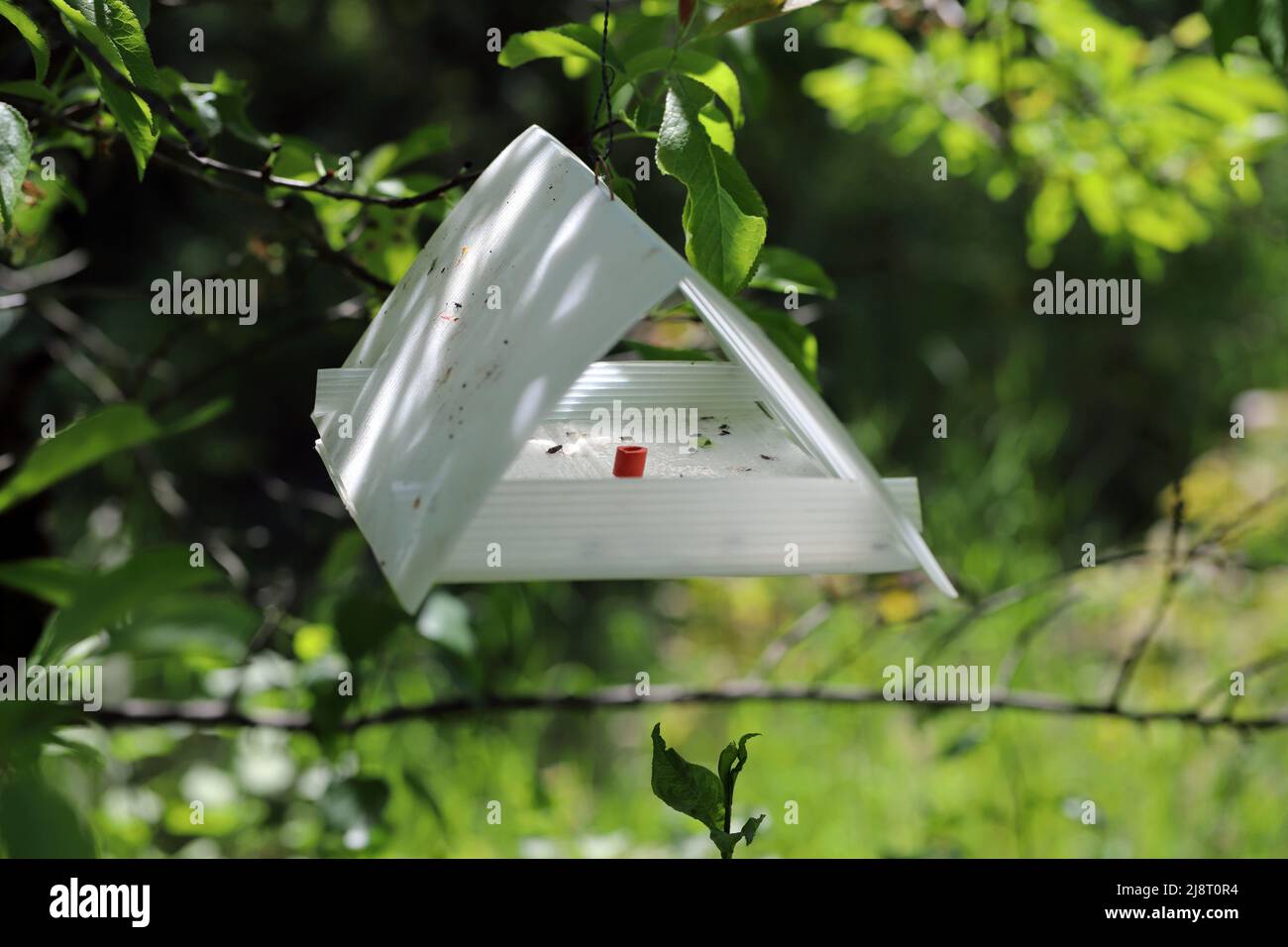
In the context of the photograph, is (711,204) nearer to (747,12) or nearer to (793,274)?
(747,12)

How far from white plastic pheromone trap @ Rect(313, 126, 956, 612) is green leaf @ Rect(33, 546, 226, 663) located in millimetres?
112

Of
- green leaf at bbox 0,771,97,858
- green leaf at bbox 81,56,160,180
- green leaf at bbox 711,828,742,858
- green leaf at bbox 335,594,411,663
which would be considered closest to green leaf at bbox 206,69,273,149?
green leaf at bbox 81,56,160,180

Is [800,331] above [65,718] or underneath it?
above

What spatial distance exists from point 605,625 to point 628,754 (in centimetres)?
57

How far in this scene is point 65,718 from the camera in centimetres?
73

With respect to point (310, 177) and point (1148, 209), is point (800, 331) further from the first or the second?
point (1148, 209)

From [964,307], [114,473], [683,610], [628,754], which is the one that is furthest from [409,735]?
[964,307]

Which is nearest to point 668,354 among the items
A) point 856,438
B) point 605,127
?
point 605,127

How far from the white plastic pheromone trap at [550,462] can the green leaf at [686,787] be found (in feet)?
0.38

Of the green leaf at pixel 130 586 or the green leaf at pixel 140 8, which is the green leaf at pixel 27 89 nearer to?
the green leaf at pixel 140 8

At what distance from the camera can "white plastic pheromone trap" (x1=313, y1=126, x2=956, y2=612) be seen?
67 centimetres

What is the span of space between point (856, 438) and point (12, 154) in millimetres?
2126

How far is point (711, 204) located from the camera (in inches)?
30.8
